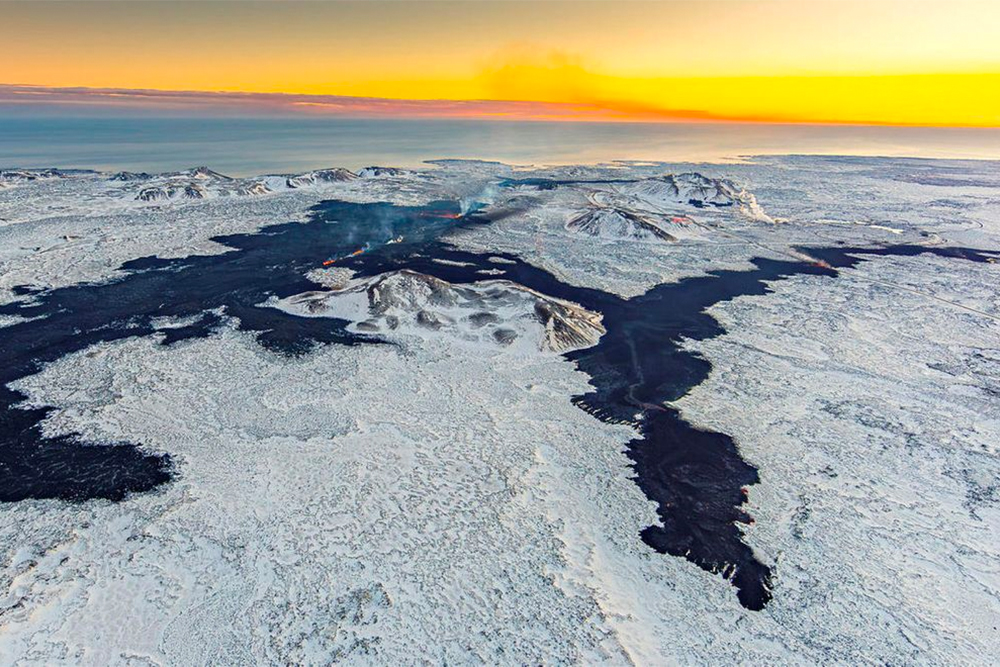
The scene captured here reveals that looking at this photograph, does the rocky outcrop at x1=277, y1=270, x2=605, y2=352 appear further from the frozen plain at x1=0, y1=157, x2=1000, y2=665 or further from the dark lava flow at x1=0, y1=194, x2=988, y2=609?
the dark lava flow at x1=0, y1=194, x2=988, y2=609

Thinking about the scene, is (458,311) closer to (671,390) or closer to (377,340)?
(377,340)

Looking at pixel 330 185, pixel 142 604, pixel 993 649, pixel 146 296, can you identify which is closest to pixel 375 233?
pixel 146 296

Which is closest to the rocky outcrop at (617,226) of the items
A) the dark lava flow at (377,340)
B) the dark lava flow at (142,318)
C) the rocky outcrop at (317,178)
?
the dark lava flow at (377,340)

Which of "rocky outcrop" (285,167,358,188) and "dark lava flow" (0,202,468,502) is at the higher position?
"rocky outcrop" (285,167,358,188)

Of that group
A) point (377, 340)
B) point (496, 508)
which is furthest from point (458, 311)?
point (496, 508)

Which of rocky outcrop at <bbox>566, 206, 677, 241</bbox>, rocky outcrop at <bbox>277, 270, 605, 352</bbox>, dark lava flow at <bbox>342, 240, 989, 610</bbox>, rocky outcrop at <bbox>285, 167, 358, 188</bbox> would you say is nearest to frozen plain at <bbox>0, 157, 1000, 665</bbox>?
dark lava flow at <bbox>342, 240, 989, 610</bbox>
